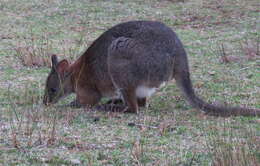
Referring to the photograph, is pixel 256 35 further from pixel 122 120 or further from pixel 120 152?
pixel 120 152

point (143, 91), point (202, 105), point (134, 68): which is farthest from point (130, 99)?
point (202, 105)

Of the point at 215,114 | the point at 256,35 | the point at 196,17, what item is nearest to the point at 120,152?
the point at 215,114

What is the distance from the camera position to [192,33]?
11.9 metres

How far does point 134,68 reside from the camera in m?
6.45

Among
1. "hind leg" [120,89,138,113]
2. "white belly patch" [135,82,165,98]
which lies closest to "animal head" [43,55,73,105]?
"hind leg" [120,89,138,113]

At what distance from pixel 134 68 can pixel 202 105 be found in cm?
90

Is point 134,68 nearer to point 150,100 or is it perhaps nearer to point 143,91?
point 143,91

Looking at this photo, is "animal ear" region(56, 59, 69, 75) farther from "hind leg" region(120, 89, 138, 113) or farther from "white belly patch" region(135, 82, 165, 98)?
"white belly patch" region(135, 82, 165, 98)

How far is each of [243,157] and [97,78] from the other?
10.5 feet

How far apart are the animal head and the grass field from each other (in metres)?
0.17

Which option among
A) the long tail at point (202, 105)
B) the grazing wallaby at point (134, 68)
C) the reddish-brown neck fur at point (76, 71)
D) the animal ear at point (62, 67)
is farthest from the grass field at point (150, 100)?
the reddish-brown neck fur at point (76, 71)

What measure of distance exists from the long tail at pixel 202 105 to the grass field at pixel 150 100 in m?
0.08

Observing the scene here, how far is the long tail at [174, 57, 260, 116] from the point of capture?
20.2 ft

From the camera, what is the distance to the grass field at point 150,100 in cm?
469
